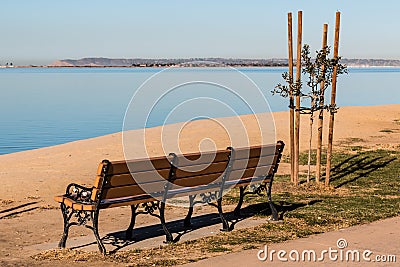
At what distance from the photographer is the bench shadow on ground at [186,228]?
8609mm

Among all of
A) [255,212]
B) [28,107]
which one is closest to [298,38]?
[255,212]

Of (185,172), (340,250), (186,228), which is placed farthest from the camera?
(186,228)

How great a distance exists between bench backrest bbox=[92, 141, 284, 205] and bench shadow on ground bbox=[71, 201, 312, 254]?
61 cm

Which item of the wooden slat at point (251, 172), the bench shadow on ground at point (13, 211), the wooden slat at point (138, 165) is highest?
the wooden slat at point (138, 165)

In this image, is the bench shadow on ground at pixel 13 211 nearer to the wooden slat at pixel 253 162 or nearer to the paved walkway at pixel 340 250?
the wooden slat at pixel 253 162

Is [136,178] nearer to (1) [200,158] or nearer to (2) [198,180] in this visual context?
(1) [200,158]

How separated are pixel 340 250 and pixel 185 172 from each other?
2.07m

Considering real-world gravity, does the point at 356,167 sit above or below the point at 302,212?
below

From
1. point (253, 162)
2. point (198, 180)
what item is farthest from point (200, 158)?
point (253, 162)

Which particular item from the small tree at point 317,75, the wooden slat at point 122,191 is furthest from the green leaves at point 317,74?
the wooden slat at point 122,191

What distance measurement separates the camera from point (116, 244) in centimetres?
845

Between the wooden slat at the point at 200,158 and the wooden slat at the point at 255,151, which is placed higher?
the wooden slat at the point at 200,158

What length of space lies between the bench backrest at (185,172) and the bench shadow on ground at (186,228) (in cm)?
61

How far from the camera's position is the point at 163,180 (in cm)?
835
